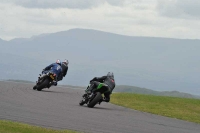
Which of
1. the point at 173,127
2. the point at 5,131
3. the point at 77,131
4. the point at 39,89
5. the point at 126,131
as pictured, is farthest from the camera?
the point at 39,89

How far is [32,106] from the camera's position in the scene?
22.0 m

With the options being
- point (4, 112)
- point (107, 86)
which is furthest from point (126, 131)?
point (107, 86)

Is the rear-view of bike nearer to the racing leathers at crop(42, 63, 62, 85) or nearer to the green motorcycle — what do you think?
the racing leathers at crop(42, 63, 62, 85)

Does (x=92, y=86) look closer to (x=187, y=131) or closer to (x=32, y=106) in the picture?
(x=32, y=106)

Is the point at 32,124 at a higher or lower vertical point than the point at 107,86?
lower

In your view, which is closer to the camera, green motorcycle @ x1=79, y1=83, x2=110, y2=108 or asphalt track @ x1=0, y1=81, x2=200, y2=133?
asphalt track @ x1=0, y1=81, x2=200, y2=133

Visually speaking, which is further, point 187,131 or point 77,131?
point 187,131

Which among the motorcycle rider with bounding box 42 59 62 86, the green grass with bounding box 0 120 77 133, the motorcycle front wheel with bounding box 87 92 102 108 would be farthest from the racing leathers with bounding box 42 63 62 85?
the green grass with bounding box 0 120 77 133

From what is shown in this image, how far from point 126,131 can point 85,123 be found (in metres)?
1.42

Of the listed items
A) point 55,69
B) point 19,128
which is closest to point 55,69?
point 55,69

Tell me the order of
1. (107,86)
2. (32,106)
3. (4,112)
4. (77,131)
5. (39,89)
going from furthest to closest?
1. (39,89)
2. (107,86)
3. (32,106)
4. (4,112)
5. (77,131)

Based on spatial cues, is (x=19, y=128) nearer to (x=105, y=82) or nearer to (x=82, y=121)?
(x=82, y=121)

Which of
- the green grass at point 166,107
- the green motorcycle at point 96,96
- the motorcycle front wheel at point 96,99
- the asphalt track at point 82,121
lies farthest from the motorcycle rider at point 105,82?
the asphalt track at point 82,121

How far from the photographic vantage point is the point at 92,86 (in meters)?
25.4
